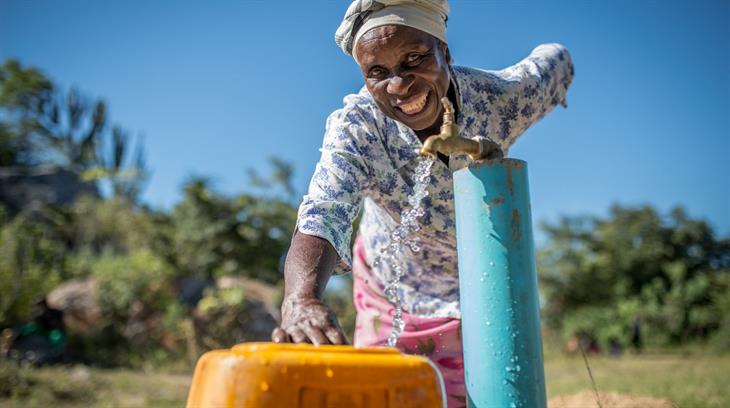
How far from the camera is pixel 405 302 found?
2.23 metres

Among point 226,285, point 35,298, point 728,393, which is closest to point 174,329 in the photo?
point 226,285

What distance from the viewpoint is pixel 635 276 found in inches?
494

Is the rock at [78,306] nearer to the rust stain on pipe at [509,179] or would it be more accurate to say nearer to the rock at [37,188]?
the rock at [37,188]

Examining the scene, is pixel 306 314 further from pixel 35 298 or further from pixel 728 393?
pixel 35 298

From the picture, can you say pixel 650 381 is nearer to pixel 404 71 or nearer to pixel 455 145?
pixel 404 71

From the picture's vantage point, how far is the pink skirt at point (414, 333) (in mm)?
2107

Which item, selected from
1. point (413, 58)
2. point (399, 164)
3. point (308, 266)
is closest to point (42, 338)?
point (399, 164)

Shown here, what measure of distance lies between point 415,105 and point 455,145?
431 mm

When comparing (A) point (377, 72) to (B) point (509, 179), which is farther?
(A) point (377, 72)

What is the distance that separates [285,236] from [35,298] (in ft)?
16.6

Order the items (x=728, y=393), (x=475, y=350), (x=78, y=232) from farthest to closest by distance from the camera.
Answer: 1. (x=78, y=232)
2. (x=728, y=393)
3. (x=475, y=350)

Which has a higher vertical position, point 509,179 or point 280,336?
point 509,179

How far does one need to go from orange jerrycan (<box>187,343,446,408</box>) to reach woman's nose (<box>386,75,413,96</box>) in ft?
2.90

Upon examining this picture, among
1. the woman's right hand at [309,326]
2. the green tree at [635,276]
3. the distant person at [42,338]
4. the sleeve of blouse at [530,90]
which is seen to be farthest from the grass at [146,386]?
the green tree at [635,276]
